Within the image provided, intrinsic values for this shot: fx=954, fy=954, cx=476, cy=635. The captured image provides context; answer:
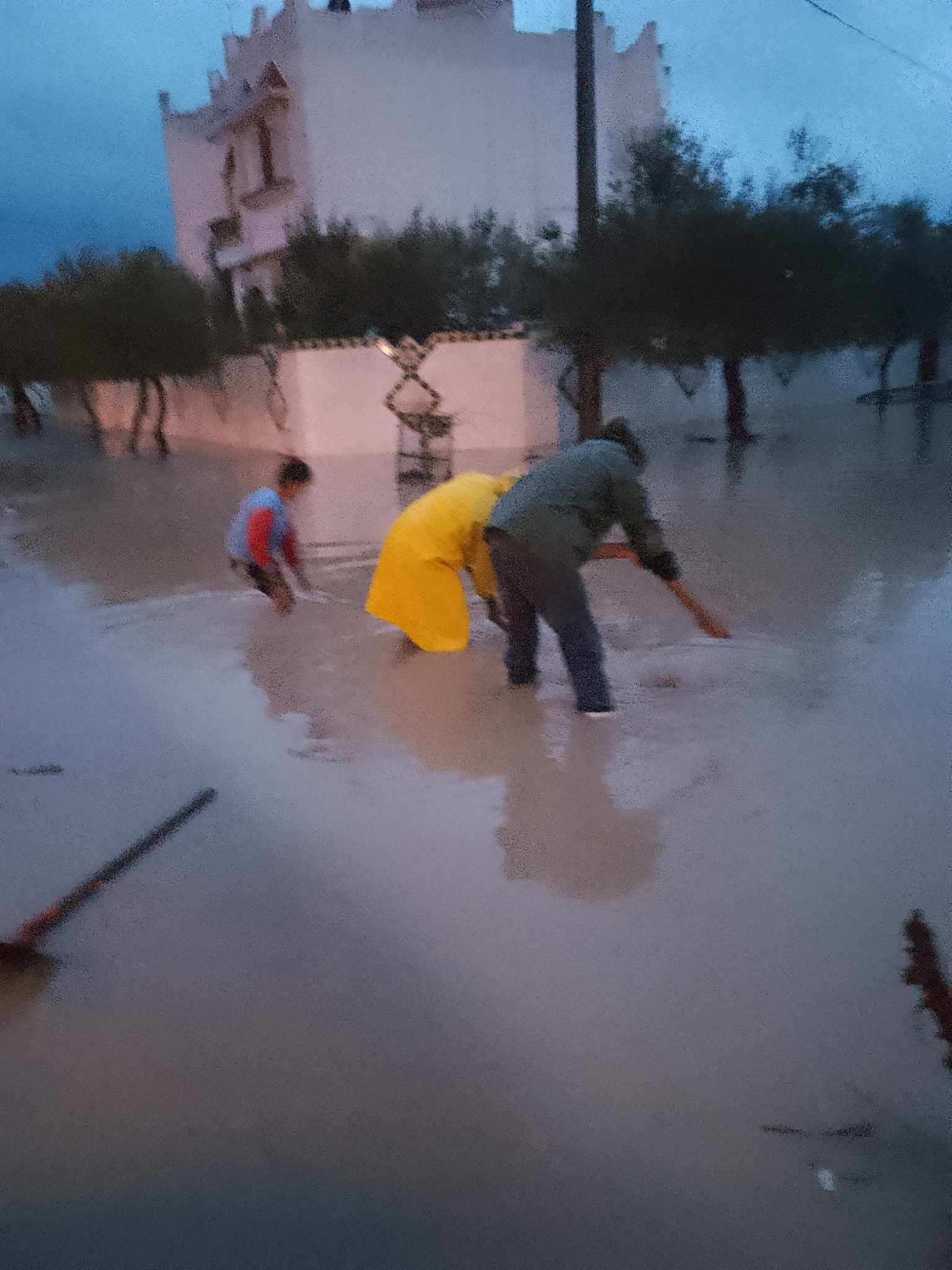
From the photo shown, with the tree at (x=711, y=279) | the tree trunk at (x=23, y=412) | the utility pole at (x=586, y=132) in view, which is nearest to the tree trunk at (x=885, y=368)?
the tree at (x=711, y=279)

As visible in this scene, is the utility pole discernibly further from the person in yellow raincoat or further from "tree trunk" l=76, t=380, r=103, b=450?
"tree trunk" l=76, t=380, r=103, b=450

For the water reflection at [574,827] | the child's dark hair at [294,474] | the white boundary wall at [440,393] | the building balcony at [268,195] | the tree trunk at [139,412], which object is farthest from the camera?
the building balcony at [268,195]

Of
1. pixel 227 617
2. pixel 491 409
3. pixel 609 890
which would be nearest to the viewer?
pixel 609 890

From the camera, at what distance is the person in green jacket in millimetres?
4082

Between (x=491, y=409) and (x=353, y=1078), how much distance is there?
1400 centimetres

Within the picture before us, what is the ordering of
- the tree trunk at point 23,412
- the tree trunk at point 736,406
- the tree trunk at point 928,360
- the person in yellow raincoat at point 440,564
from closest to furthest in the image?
the person in yellow raincoat at point 440,564, the tree trunk at point 736,406, the tree trunk at point 928,360, the tree trunk at point 23,412

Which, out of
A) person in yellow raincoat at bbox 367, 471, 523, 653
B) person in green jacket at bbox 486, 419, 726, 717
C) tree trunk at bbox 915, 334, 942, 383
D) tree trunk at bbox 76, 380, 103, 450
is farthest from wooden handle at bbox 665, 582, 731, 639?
tree trunk at bbox 915, 334, 942, 383

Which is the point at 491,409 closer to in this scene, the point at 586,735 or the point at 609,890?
the point at 586,735

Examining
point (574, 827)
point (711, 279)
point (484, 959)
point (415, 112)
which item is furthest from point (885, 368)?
point (484, 959)

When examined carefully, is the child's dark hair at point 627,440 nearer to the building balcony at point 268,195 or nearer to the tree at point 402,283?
the tree at point 402,283

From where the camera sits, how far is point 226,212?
24.9 metres

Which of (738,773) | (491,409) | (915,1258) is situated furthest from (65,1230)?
(491,409)

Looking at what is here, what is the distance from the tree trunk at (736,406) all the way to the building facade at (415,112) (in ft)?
23.1

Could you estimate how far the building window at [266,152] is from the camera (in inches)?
866
